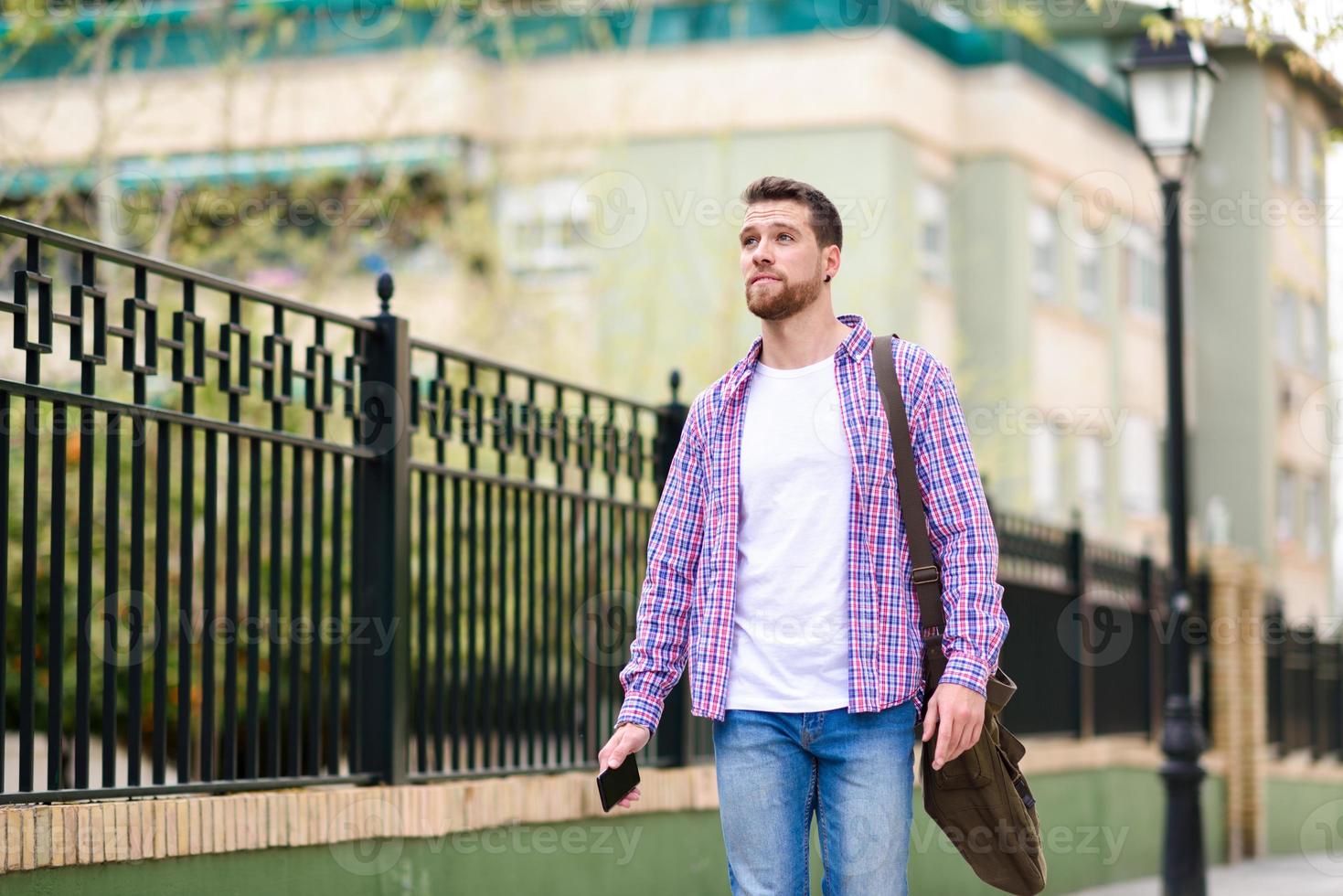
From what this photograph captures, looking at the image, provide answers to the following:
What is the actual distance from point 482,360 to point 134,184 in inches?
451

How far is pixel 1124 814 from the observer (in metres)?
13.5

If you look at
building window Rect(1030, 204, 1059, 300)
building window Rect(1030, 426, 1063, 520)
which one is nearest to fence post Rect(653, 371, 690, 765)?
building window Rect(1030, 426, 1063, 520)

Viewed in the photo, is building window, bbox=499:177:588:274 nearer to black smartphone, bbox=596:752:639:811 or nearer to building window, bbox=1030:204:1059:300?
building window, bbox=1030:204:1059:300

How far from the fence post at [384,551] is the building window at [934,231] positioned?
20.1m

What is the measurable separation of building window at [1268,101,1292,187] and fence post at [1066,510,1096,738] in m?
24.4

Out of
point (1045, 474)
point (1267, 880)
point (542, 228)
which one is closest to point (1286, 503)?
point (1045, 474)

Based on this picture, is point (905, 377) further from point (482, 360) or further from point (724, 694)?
point (482, 360)

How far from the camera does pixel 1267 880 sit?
14.5 m

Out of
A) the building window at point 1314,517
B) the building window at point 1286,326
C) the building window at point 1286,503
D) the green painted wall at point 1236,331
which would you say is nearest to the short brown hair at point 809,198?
the green painted wall at point 1236,331

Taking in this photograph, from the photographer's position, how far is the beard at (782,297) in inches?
171

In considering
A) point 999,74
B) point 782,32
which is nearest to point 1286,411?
point 999,74

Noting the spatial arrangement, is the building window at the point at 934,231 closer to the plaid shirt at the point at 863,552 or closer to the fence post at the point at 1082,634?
the fence post at the point at 1082,634

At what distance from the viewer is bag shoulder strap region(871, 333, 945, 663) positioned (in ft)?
14.0

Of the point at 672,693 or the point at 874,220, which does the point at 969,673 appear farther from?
the point at 874,220
